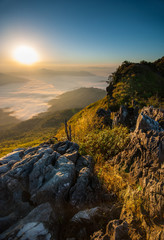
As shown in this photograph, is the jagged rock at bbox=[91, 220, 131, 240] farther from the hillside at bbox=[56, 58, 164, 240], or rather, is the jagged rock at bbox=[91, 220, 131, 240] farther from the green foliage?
the green foliage

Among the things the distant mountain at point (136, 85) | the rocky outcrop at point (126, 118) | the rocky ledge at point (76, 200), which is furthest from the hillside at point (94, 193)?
the distant mountain at point (136, 85)

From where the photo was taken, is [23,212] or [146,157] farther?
[146,157]

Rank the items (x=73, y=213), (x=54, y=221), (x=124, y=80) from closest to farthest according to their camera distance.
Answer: (x=54, y=221) < (x=73, y=213) < (x=124, y=80)

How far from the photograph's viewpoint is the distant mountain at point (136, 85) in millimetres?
26062

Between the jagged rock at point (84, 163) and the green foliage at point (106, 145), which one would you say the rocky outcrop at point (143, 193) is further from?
the jagged rock at point (84, 163)

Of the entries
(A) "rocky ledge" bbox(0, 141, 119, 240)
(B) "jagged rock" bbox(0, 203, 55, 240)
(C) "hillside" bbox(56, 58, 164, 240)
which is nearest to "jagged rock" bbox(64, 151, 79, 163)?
(A) "rocky ledge" bbox(0, 141, 119, 240)

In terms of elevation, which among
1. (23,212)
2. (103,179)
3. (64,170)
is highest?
(64,170)

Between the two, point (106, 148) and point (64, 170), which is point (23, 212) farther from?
point (106, 148)

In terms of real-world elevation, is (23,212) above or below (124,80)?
below

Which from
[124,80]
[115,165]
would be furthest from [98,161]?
[124,80]

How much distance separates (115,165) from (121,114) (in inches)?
286

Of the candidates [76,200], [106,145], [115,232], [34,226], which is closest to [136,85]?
[106,145]

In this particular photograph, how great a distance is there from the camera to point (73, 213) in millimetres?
4586

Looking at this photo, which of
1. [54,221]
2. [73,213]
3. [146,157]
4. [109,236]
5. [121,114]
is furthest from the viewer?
[121,114]
